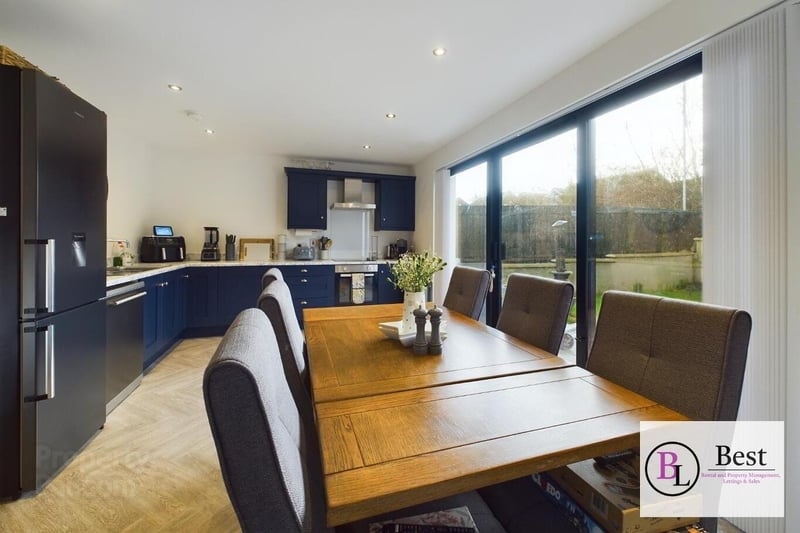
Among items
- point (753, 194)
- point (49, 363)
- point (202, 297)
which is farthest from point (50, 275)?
point (753, 194)

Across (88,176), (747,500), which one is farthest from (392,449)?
(88,176)

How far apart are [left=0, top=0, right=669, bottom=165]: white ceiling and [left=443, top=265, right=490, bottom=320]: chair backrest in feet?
4.71

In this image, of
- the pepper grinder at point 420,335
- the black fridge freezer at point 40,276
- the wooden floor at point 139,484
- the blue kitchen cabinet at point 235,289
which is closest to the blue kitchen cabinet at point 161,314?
the blue kitchen cabinet at point 235,289

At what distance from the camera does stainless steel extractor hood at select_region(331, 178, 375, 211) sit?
16.6 feet

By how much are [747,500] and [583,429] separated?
124cm

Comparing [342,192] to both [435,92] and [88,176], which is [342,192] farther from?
[88,176]

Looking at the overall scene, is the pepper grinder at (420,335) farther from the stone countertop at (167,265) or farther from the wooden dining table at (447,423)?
the stone countertop at (167,265)

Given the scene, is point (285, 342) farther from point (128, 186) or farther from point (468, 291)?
point (128, 186)

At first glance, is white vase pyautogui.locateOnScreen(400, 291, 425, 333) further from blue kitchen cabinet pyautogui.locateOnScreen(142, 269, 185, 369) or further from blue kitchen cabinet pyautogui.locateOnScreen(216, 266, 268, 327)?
blue kitchen cabinet pyautogui.locateOnScreen(216, 266, 268, 327)

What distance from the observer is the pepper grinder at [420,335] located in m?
1.43

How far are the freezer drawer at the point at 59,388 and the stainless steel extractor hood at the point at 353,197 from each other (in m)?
3.29

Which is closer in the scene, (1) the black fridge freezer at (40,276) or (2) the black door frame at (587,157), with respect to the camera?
(1) the black fridge freezer at (40,276)

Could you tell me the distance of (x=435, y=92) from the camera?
9.47 ft

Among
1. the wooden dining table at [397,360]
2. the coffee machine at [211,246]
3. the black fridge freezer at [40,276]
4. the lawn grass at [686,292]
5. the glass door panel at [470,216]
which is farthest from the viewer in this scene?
the coffee machine at [211,246]
